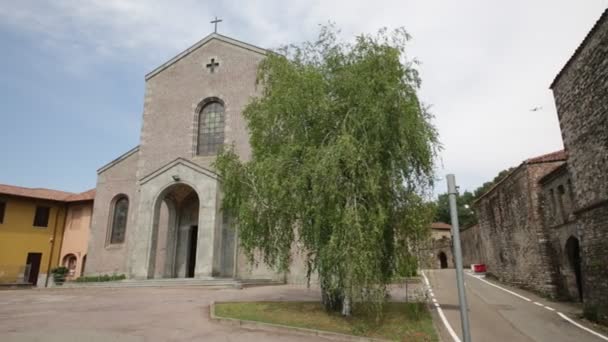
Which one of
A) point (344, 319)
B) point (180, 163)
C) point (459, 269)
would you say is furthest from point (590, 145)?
point (180, 163)

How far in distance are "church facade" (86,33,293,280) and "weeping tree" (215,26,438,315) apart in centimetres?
849

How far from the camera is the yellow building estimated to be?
23.6 metres

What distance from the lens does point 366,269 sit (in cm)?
A: 803

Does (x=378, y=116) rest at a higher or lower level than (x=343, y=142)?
higher

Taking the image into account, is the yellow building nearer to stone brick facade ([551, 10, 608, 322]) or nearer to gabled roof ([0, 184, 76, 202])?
gabled roof ([0, 184, 76, 202])

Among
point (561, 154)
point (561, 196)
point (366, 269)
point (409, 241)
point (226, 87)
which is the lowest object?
point (366, 269)

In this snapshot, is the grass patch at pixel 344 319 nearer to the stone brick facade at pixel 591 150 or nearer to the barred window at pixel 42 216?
the stone brick facade at pixel 591 150

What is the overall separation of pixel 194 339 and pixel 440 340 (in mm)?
5141

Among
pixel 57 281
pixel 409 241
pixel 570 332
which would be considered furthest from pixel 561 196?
pixel 57 281

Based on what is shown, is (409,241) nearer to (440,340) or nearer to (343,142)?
(440,340)

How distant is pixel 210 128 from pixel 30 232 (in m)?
14.2

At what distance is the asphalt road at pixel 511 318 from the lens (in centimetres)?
909

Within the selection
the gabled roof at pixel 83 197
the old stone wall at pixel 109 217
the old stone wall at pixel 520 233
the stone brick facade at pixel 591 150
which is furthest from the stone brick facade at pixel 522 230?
the gabled roof at pixel 83 197

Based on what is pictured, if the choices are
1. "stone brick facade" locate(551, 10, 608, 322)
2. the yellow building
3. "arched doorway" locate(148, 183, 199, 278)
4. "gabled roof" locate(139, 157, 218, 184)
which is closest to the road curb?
"stone brick facade" locate(551, 10, 608, 322)
